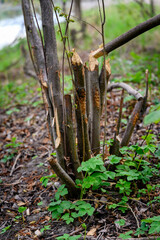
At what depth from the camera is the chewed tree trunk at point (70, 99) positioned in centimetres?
185

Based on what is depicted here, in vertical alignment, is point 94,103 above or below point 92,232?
above

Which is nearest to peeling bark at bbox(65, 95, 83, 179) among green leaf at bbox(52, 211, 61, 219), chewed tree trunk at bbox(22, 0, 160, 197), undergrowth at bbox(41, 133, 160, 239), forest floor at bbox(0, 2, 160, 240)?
chewed tree trunk at bbox(22, 0, 160, 197)

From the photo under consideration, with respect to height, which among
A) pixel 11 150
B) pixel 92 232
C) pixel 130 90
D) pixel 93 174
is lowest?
pixel 11 150

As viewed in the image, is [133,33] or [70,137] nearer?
[133,33]

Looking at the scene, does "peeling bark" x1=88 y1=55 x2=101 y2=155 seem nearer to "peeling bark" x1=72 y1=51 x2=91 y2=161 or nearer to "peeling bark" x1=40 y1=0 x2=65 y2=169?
"peeling bark" x1=72 y1=51 x2=91 y2=161

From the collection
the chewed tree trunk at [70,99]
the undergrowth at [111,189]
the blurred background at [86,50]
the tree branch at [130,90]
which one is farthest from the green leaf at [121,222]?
the blurred background at [86,50]

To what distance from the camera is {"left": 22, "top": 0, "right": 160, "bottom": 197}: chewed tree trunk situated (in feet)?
6.07

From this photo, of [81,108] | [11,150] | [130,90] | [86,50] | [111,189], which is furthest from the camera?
[86,50]

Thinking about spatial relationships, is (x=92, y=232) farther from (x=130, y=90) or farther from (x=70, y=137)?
(x=130, y=90)

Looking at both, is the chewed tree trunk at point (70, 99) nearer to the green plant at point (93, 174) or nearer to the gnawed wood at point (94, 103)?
the gnawed wood at point (94, 103)

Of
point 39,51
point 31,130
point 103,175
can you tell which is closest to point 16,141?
point 31,130

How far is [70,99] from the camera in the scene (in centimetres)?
198

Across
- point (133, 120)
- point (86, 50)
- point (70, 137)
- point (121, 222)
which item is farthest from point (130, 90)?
point (86, 50)

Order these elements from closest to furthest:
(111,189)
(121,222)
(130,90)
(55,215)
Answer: (121,222) < (55,215) < (111,189) < (130,90)
